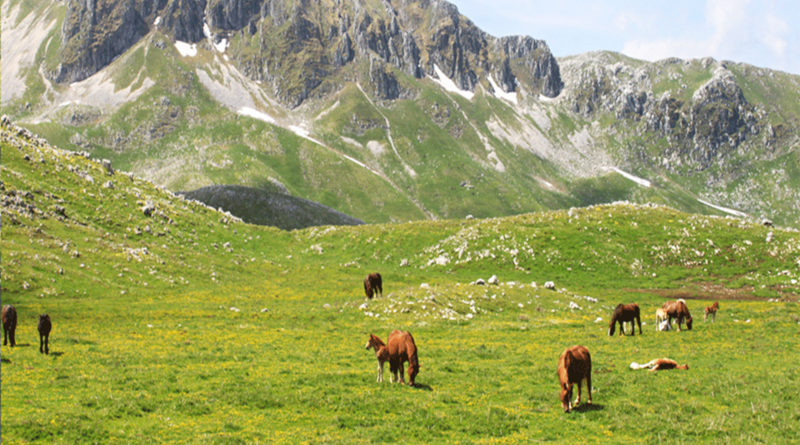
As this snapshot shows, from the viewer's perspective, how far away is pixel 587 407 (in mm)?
21469

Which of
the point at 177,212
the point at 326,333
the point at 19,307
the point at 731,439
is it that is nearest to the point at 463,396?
the point at 731,439

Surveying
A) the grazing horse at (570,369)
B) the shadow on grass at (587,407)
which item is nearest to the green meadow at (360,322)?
the shadow on grass at (587,407)

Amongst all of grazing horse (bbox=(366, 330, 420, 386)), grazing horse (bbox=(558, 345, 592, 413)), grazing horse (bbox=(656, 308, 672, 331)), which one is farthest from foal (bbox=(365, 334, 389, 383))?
grazing horse (bbox=(656, 308, 672, 331))

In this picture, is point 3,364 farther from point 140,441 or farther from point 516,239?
point 516,239

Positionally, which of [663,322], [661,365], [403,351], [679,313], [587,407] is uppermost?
[403,351]

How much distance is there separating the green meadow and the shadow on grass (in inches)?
19.0

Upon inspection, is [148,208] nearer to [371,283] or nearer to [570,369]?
[371,283]

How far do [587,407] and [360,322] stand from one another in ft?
99.6

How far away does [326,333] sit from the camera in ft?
144

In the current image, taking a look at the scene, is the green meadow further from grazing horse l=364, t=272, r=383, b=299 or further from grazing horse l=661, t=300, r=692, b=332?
grazing horse l=364, t=272, r=383, b=299

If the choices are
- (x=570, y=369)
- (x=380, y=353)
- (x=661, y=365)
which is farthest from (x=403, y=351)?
(x=661, y=365)

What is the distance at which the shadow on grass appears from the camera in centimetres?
Answer: 2108

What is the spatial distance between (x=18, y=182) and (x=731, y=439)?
9238cm

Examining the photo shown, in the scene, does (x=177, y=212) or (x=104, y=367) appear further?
(x=177, y=212)
